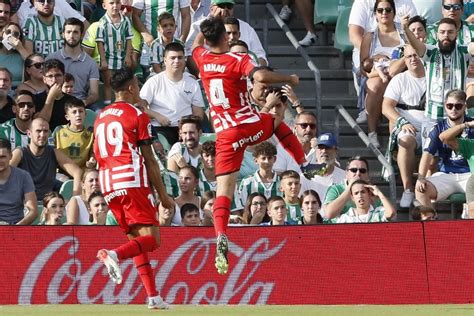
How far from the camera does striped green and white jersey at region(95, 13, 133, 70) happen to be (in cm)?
1723

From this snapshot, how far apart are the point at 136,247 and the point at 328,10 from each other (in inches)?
310

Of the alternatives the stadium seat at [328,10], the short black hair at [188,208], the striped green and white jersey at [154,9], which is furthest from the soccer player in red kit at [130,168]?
the stadium seat at [328,10]

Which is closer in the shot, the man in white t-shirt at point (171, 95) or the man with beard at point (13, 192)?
the man with beard at point (13, 192)

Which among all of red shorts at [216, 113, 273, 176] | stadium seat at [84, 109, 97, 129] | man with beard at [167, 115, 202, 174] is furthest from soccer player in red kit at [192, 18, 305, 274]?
stadium seat at [84, 109, 97, 129]

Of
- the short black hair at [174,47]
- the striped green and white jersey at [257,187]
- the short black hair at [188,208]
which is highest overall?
the short black hair at [174,47]

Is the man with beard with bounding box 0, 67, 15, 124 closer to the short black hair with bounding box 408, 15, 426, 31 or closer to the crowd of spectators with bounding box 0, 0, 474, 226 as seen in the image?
the crowd of spectators with bounding box 0, 0, 474, 226

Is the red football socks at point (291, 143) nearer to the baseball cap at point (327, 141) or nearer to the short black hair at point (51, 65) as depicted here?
the baseball cap at point (327, 141)

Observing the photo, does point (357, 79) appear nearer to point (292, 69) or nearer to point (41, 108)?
point (292, 69)

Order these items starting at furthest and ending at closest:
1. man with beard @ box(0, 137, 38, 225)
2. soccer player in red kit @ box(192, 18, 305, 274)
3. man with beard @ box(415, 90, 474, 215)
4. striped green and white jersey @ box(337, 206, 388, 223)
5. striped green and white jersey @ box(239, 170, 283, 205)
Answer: man with beard @ box(415, 90, 474, 215) → striped green and white jersey @ box(239, 170, 283, 205) → striped green and white jersey @ box(337, 206, 388, 223) → man with beard @ box(0, 137, 38, 225) → soccer player in red kit @ box(192, 18, 305, 274)

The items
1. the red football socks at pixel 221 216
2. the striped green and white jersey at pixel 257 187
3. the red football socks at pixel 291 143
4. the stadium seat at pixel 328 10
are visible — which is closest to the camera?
the red football socks at pixel 221 216

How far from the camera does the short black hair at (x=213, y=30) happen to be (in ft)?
40.7

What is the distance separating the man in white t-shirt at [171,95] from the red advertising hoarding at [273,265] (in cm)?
278

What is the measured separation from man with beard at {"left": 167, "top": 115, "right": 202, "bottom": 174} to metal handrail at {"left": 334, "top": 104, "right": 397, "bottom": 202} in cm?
232

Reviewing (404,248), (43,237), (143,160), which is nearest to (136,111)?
(143,160)
